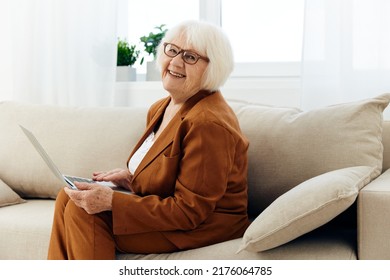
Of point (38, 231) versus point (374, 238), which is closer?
point (374, 238)

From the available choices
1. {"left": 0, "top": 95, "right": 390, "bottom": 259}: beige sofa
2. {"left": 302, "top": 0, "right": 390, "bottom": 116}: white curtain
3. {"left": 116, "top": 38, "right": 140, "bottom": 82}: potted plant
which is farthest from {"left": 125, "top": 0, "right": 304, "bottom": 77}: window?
{"left": 0, "top": 95, "right": 390, "bottom": 259}: beige sofa

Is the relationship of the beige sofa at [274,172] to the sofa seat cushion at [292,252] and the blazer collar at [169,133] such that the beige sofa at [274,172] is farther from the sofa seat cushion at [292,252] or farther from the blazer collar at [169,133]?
the blazer collar at [169,133]

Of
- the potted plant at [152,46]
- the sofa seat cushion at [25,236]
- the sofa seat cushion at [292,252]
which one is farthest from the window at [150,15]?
the sofa seat cushion at [292,252]

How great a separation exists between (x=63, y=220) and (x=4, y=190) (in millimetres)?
647

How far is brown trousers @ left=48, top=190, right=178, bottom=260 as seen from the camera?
1.77 metres

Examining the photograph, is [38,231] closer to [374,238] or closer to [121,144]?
[121,144]

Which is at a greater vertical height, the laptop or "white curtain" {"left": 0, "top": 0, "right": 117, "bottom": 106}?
"white curtain" {"left": 0, "top": 0, "right": 117, "bottom": 106}

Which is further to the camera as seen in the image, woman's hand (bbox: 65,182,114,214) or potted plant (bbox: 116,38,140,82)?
potted plant (bbox: 116,38,140,82)

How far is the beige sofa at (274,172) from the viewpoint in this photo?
1.67 metres

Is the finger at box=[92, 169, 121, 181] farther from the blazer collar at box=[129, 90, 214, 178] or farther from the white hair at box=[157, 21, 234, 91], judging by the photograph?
the white hair at box=[157, 21, 234, 91]

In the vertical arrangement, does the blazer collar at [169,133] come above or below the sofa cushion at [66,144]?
above

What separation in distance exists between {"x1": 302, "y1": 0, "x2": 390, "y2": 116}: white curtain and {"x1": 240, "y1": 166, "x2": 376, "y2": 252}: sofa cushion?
1004 mm

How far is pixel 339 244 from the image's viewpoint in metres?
1.80

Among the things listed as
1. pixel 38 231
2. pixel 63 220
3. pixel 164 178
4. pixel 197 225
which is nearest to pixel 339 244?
pixel 197 225
